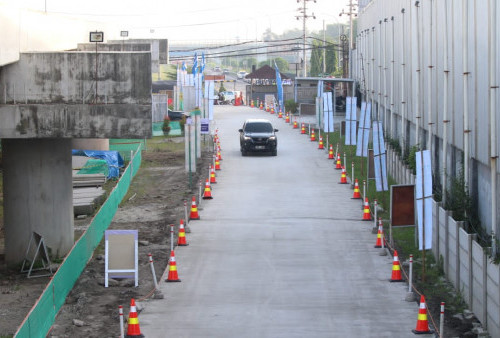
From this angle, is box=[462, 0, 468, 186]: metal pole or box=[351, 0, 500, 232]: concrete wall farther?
box=[462, 0, 468, 186]: metal pole

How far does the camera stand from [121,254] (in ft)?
61.4

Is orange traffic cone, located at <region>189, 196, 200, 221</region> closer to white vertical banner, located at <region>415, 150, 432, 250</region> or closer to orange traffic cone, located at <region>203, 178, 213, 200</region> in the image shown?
orange traffic cone, located at <region>203, 178, 213, 200</region>

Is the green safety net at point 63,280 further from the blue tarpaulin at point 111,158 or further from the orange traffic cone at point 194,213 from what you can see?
the blue tarpaulin at point 111,158

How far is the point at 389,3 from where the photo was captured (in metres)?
41.4

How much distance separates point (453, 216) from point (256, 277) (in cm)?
450

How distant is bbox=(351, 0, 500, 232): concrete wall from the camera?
18.2m

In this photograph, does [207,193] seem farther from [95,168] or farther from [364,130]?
[95,168]

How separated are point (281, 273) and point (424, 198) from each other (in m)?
3.52

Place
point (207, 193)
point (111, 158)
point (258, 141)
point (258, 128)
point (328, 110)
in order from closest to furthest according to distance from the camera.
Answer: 1. point (207, 193)
2. point (111, 158)
3. point (258, 141)
4. point (258, 128)
5. point (328, 110)

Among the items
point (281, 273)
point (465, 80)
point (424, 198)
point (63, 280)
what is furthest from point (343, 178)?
point (63, 280)

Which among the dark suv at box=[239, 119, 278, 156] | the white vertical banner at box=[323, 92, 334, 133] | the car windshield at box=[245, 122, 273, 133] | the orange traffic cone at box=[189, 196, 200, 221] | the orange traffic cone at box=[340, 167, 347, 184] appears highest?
the white vertical banner at box=[323, 92, 334, 133]

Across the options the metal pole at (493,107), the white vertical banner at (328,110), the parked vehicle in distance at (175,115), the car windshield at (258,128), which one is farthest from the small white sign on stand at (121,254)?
the parked vehicle in distance at (175,115)

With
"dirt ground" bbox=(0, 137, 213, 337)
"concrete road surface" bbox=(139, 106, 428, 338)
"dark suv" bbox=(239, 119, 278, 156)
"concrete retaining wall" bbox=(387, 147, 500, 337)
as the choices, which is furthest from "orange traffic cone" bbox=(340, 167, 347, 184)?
"concrete retaining wall" bbox=(387, 147, 500, 337)

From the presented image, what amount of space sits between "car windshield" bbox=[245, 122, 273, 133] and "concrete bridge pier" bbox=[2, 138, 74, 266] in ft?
68.6
